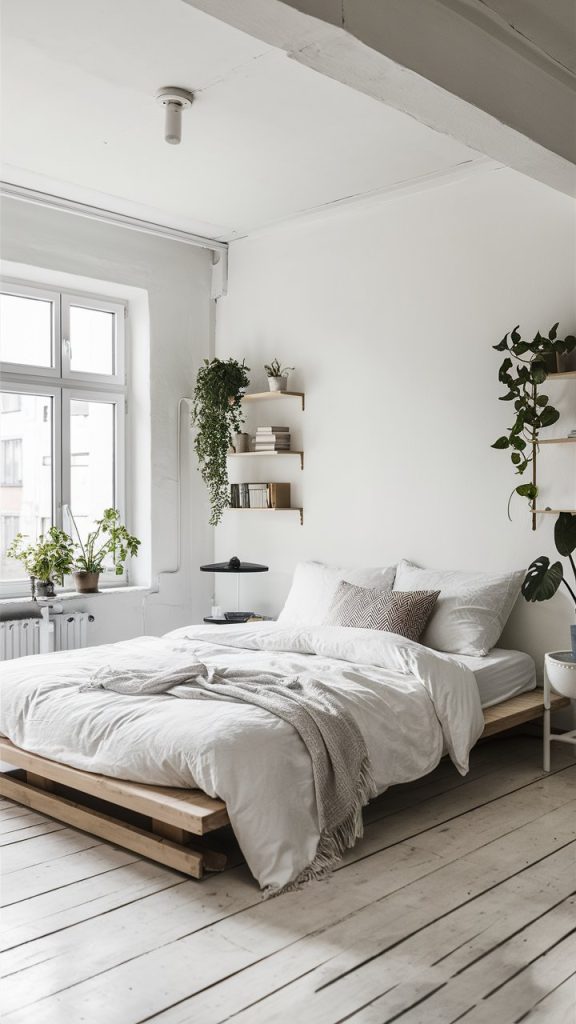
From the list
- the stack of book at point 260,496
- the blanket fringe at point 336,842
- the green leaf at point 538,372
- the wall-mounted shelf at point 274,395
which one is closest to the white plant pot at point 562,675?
the blanket fringe at point 336,842

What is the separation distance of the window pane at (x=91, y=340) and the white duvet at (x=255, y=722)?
2.21 metres

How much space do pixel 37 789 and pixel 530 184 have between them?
3778 millimetres

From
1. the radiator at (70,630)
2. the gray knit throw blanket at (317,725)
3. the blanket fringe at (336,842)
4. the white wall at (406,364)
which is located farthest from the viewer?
the radiator at (70,630)

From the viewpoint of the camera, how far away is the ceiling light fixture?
391 cm

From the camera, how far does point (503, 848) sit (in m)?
3.30

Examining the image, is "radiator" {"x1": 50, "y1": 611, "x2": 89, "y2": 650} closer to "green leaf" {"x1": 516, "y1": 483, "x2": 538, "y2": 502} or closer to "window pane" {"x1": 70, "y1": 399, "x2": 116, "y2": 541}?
"window pane" {"x1": 70, "y1": 399, "x2": 116, "y2": 541}

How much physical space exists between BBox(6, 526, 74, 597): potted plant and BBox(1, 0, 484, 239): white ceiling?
6.86 ft

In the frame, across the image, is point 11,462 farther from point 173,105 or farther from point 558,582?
point 558,582

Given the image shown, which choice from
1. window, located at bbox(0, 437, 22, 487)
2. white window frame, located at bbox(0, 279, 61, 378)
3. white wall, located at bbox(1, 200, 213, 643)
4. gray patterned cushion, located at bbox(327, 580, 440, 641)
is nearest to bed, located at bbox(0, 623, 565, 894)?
gray patterned cushion, located at bbox(327, 580, 440, 641)

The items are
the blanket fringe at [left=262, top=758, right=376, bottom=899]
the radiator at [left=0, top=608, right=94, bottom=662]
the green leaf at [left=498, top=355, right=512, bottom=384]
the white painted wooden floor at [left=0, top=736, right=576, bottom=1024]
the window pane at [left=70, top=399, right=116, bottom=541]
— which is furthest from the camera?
the window pane at [left=70, top=399, right=116, bottom=541]

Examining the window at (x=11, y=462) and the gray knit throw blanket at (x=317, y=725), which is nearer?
the gray knit throw blanket at (x=317, y=725)

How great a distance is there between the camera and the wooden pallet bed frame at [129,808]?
2967mm

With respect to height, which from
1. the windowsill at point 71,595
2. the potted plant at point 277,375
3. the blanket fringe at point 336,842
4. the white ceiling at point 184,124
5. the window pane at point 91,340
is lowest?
the blanket fringe at point 336,842

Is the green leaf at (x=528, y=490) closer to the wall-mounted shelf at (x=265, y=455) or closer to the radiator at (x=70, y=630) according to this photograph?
the wall-mounted shelf at (x=265, y=455)
